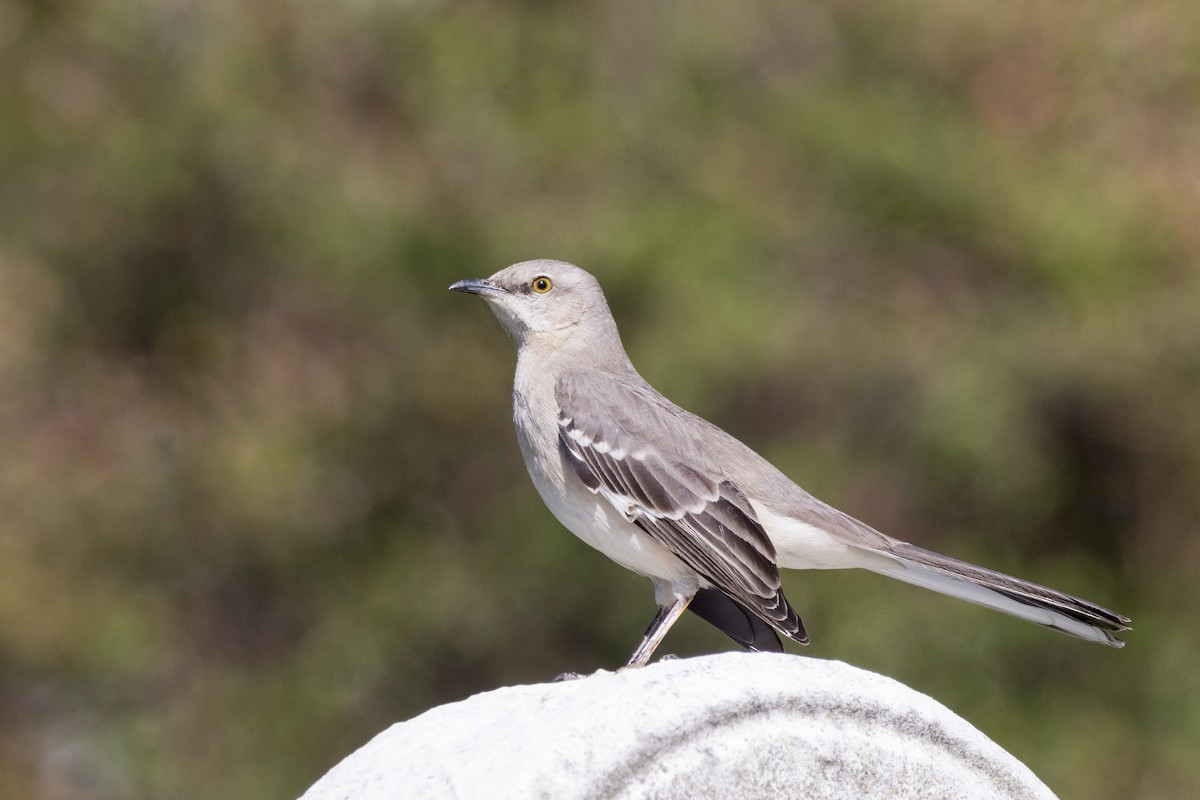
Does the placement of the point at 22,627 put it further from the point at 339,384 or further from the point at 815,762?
the point at 815,762

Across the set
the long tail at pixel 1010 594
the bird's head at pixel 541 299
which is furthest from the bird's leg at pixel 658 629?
the bird's head at pixel 541 299

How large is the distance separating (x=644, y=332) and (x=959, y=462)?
2.32 m

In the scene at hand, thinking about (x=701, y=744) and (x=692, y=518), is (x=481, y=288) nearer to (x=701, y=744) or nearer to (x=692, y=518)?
(x=692, y=518)

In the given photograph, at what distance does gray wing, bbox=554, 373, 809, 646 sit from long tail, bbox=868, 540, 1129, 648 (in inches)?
18.0

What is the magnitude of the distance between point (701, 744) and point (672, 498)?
1.73 meters

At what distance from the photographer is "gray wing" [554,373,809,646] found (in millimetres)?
4504

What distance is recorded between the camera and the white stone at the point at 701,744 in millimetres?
2938

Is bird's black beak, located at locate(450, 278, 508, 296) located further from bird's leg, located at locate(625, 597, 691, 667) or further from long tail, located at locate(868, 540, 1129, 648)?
long tail, located at locate(868, 540, 1129, 648)

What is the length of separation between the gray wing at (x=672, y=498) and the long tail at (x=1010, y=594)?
46 centimetres

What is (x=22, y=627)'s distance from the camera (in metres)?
9.82

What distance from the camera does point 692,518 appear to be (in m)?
4.66

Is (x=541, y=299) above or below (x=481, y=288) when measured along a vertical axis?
above

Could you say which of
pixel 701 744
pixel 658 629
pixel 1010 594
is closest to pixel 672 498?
pixel 658 629

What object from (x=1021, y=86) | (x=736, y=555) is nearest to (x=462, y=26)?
(x=1021, y=86)
